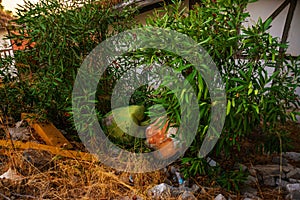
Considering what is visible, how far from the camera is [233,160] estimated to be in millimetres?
2846

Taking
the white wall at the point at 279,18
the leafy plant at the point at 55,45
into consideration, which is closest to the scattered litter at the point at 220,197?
the leafy plant at the point at 55,45

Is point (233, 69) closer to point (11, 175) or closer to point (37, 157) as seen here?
point (37, 157)

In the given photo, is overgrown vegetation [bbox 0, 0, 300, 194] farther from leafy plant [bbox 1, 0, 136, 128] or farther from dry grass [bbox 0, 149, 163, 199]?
dry grass [bbox 0, 149, 163, 199]

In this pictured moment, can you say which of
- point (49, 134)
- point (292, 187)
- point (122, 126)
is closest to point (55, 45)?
point (49, 134)

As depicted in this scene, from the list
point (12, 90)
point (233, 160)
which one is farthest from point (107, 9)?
point (233, 160)

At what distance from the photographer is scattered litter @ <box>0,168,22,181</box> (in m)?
2.30

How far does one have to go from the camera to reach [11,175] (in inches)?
92.4

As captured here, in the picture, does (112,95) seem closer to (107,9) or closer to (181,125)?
(107,9)

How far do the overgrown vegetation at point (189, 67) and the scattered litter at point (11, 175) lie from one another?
0.95m

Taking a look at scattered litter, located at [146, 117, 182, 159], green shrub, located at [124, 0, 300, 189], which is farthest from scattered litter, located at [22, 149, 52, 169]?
green shrub, located at [124, 0, 300, 189]

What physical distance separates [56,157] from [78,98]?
666 mm

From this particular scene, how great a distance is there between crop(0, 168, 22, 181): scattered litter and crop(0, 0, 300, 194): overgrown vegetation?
95cm

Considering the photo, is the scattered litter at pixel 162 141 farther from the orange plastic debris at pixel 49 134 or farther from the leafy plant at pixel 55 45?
the orange plastic debris at pixel 49 134

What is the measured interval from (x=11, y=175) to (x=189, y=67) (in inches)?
74.5
